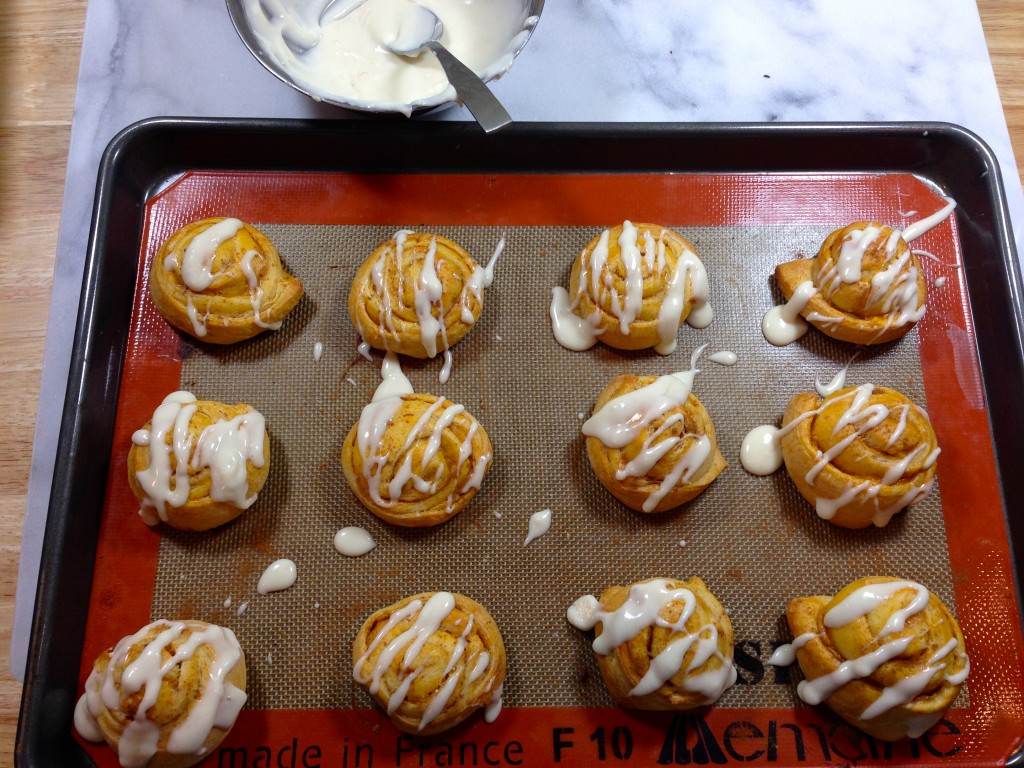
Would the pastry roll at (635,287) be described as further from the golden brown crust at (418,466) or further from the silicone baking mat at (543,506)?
the golden brown crust at (418,466)

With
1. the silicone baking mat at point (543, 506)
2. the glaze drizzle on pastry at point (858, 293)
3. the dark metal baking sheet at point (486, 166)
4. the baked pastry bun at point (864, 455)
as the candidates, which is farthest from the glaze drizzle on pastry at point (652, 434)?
the dark metal baking sheet at point (486, 166)

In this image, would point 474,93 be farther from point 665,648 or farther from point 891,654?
point 891,654

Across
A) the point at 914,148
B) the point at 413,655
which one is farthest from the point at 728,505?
the point at 914,148

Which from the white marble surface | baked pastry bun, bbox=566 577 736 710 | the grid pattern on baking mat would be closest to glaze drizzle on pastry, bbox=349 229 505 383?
the grid pattern on baking mat

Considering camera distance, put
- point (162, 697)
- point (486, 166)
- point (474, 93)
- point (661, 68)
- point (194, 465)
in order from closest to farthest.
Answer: point (162, 697) < point (194, 465) < point (474, 93) < point (486, 166) < point (661, 68)

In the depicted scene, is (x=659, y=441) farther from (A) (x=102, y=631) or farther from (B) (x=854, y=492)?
(A) (x=102, y=631)

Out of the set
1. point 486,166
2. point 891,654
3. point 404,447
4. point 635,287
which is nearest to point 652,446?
point 635,287
